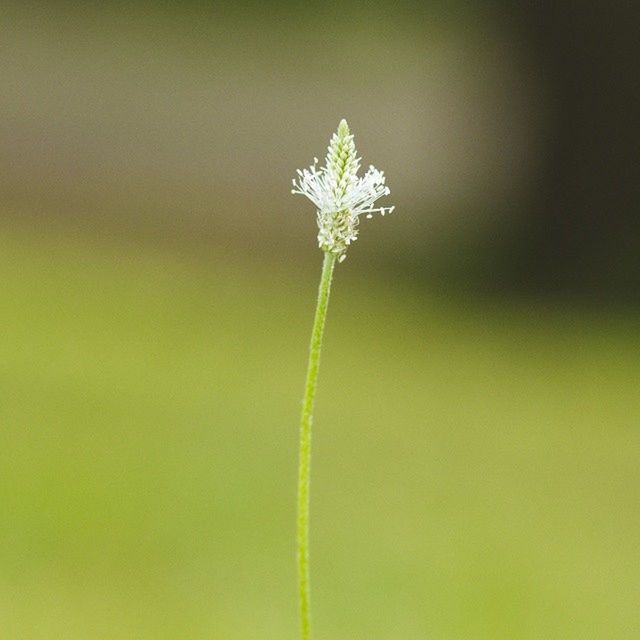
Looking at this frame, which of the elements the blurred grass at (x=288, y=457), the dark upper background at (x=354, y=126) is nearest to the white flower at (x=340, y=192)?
the blurred grass at (x=288, y=457)

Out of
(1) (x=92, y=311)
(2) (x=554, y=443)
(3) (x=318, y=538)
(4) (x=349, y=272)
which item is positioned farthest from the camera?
(4) (x=349, y=272)

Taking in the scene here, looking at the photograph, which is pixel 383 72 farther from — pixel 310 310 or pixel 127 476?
pixel 127 476

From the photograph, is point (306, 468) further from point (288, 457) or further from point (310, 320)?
point (310, 320)

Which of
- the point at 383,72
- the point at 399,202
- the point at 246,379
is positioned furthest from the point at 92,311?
the point at 383,72

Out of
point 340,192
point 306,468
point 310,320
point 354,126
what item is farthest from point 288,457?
point 354,126

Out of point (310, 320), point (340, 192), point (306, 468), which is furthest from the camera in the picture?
point (310, 320)

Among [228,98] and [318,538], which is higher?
[228,98]

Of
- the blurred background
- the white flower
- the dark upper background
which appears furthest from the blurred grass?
the white flower

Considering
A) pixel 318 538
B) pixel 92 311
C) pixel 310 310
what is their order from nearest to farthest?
pixel 318 538, pixel 92 311, pixel 310 310
